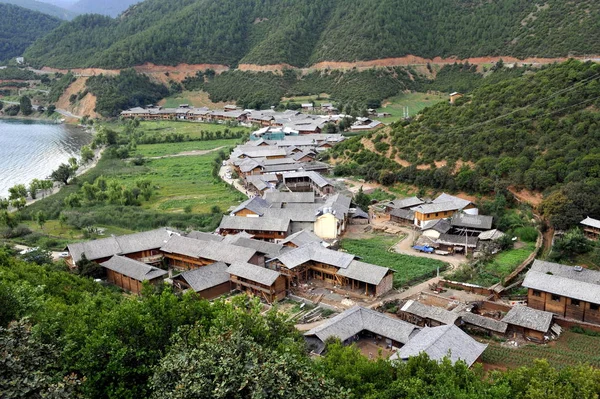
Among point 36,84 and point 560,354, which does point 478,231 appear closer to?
point 560,354

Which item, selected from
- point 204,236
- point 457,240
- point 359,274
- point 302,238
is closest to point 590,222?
point 457,240

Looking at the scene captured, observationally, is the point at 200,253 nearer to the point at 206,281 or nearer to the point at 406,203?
the point at 206,281

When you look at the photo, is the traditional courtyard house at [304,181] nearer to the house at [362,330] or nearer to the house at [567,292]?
the house at [567,292]

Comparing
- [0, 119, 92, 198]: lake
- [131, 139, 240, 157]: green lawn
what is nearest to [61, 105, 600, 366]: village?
[131, 139, 240, 157]: green lawn

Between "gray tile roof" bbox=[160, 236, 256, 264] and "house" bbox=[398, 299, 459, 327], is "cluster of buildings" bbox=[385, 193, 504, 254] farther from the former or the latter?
"gray tile roof" bbox=[160, 236, 256, 264]

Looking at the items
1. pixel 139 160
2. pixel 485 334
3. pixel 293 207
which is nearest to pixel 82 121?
pixel 139 160
